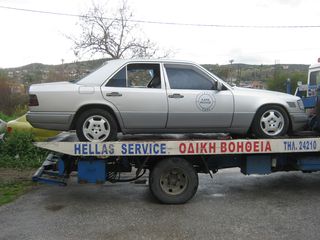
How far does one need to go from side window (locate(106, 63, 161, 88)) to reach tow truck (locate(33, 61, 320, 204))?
90 cm

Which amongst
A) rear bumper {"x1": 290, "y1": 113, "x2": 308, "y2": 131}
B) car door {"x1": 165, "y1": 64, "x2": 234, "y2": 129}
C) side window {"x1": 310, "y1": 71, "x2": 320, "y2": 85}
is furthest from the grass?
side window {"x1": 310, "y1": 71, "x2": 320, "y2": 85}

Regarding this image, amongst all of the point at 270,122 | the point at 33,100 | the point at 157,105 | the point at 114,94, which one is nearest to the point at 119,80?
the point at 114,94

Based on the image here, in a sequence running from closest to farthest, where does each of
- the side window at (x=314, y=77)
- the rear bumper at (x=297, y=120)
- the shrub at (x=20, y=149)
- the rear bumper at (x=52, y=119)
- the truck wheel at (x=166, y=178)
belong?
the rear bumper at (x=52, y=119), the truck wheel at (x=166, y=178), the rear bumper at (x=297, y=120), the shrub at (x=20, y=149), the side window at (x=314, y=77)

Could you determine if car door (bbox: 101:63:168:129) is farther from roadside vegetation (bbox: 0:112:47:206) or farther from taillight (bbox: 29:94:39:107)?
roadside vegetation (bbox: 0:112:47:206)

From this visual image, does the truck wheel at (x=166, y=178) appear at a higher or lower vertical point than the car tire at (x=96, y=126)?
lower

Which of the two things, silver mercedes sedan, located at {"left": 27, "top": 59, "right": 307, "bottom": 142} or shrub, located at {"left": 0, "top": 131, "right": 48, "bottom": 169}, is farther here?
shrub, located at {"left": 0, "top": 131, "right": 48, "bottom": 169}

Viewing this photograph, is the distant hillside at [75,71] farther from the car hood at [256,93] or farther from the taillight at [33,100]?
the taillight at [33,100]

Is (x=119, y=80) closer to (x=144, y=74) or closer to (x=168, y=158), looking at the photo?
(x=144, y=74)

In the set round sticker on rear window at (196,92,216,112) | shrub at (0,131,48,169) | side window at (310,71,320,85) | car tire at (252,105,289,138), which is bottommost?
shrub at (0,131,48,169)

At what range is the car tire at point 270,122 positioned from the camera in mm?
6855

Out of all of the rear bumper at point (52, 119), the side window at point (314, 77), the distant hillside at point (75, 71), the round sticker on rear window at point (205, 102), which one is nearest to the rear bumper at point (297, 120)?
the round sticker on rear window at point (205, 102)

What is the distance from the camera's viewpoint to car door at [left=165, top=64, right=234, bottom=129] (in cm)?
658

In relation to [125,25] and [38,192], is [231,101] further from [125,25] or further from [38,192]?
[125,25]

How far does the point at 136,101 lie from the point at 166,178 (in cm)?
135
